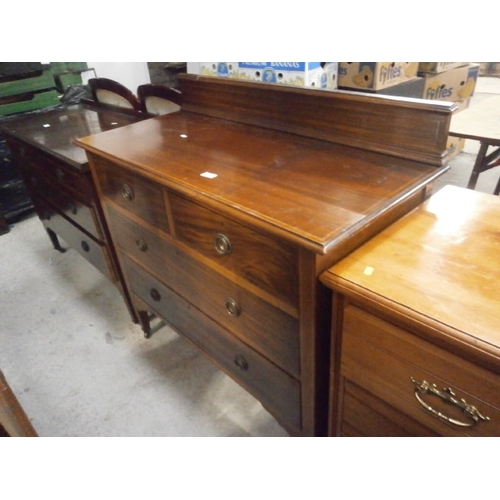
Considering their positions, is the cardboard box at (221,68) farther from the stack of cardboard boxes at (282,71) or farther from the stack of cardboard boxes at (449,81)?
the stack of cardboard boxes at (449,81)

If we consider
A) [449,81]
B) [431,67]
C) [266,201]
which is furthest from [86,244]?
[449,81]

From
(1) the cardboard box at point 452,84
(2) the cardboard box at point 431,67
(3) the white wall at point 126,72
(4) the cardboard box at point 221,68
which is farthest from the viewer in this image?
(3) the white wall at point 126,72

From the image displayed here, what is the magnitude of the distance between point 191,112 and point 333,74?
763 mm

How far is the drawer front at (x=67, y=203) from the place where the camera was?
1.57 metres

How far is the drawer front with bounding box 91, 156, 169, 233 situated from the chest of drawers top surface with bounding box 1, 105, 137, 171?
17 cm

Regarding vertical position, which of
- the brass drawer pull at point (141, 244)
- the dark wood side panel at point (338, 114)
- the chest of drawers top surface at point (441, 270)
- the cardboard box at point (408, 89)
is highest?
Answer: the dark wood side panel at point (338, 114)

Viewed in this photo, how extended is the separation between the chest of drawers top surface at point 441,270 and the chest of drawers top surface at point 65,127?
1064mm

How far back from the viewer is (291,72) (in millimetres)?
1527

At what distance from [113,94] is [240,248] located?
4.88ft

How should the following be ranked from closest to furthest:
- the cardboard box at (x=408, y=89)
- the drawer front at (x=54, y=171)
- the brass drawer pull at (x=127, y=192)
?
the brass drawer pull at (x=127, y=192) < the drawer front at (x=54, y=171) < the cardboard box at (x=408, y=89)

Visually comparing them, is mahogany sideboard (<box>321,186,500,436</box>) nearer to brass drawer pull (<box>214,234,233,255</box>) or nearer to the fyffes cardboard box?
brass drawer pull (<box>214,234,233,255</box>)

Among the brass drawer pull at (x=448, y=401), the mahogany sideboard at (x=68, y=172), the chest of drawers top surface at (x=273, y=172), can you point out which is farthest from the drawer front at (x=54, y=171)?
the brass drawer pull at (x=448, y=401)

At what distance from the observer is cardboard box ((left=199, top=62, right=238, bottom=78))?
173cm
